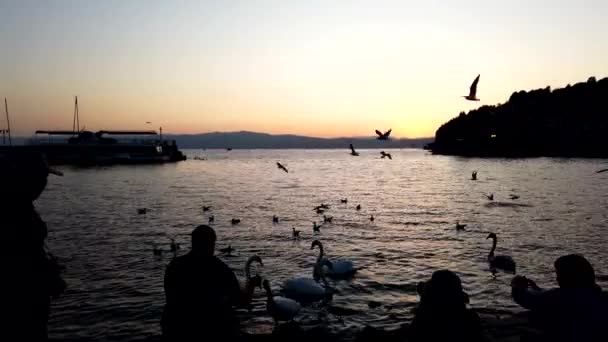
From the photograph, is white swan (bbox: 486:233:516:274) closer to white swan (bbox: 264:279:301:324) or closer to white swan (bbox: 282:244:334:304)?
white swan (bbox: 282:244:334:304)

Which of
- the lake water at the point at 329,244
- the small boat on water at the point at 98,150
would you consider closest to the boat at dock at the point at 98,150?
the small boat on water at the point at 98,150

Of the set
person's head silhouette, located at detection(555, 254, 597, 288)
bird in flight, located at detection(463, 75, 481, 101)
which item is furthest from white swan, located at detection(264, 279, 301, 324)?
bird in flight, located at detection(463, 75, 481, 101)

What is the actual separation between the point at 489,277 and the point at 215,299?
1317 centimetres

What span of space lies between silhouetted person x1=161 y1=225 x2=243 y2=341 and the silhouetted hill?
157 meters

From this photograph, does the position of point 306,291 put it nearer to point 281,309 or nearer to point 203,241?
point 281,309

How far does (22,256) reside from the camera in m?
4.48

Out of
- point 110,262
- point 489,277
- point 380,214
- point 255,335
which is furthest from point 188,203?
point 255,335

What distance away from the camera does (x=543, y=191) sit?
49.2 metres

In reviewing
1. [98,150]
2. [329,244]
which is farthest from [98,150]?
[329,244]

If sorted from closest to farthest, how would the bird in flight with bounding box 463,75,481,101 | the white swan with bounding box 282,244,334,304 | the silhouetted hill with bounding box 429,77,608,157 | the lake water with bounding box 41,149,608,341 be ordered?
the lake water with bounding box 41,149,608,341 < the white swan with bounding box 282,244,334,304 < the bird in flight with bounding box 463,75,481,101 < the silhouetted hill with bounding box 429,77,608,157

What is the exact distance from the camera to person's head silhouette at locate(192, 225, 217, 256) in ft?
17.1

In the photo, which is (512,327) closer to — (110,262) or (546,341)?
(546,341)

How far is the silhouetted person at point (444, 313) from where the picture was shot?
4.93 metres

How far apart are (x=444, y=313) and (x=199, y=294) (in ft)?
8.32
